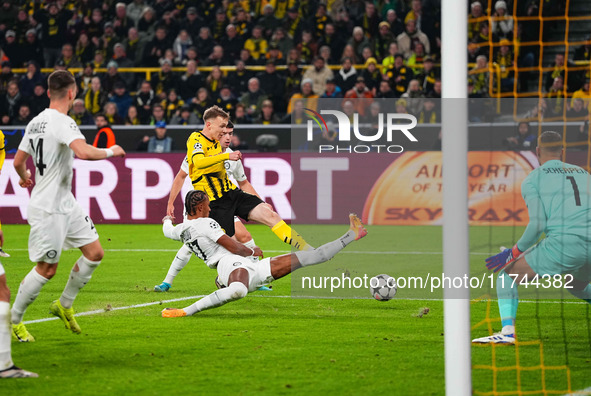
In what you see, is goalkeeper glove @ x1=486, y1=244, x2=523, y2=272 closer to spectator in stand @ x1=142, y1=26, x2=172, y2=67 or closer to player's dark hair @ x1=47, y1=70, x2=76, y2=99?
player's dark hair @ x1=47, y1=70, x2=76, y2=99

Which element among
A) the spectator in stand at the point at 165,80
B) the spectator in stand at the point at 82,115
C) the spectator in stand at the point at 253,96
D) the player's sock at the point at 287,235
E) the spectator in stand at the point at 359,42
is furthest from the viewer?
the spectator in stand at the point at 165,80

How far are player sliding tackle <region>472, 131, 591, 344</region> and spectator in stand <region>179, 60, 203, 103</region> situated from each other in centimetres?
1404

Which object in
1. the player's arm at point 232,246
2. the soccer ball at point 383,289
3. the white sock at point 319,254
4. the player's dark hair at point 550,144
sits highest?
the player's dark hair at point 550,144

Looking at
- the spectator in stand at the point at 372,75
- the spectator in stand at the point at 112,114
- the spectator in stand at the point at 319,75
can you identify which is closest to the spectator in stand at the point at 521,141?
the spectator in stand at the point at 372,75

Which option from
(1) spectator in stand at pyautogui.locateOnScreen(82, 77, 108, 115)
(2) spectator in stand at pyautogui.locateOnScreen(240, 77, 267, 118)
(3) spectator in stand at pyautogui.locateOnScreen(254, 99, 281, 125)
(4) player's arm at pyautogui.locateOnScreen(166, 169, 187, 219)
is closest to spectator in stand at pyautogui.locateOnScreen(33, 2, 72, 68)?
(1) spectator in stand at pyautogui.locateOnScreen(82, 77, 108, 115)

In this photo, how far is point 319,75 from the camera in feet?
64.3

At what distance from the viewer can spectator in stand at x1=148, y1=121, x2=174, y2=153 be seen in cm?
1820

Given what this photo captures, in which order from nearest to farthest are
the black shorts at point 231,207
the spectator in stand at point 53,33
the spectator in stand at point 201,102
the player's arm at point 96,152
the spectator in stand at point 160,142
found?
1. the player's arm at point 96,152
2. the black shorts at point 231,207
3. the spectator in stand at point 160,142
4. the spectator in stand at point 201,102
5. the spectator in stand at point 53,33

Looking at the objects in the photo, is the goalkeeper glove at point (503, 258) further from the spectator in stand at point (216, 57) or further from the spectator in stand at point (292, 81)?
the spectator in stand at point (216, 57)

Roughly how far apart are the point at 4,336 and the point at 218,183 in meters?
4.82

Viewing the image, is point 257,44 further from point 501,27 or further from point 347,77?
point 501,27

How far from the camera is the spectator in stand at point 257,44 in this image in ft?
70.5

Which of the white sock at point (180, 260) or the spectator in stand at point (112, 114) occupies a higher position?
the spectator in stand at point (112, 114)

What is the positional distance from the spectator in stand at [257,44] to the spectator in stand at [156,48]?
6.99ft
